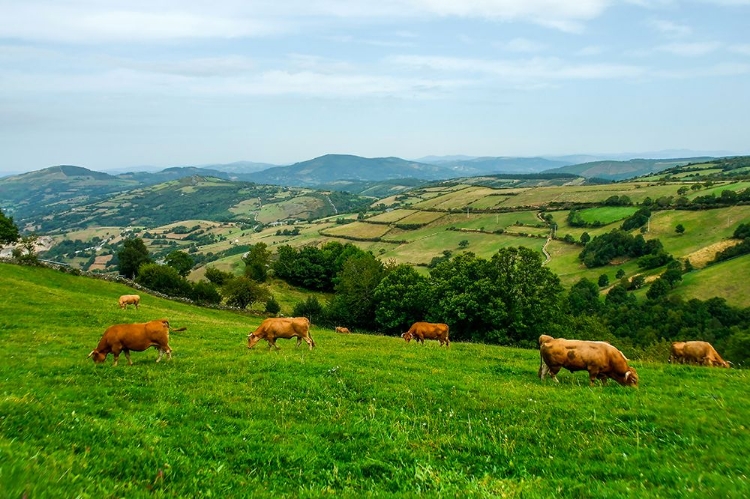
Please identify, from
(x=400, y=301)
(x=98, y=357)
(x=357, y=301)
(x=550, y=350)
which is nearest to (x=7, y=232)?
(x=357, y=301)

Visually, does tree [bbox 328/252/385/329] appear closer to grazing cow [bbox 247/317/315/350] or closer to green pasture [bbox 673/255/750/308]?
grazing cow [bbox 247/317/315/350]

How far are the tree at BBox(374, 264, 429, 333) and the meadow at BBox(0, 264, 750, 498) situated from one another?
4118cm

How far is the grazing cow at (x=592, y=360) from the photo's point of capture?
14.3m

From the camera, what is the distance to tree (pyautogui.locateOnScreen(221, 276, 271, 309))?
6806 cm

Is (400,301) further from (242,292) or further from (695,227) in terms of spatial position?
(695,227)

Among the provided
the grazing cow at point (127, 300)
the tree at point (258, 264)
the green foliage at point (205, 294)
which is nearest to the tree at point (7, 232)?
the green foliage at point (205, 294)

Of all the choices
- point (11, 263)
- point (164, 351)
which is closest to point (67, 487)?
point (164, 351)

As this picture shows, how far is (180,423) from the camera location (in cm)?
973

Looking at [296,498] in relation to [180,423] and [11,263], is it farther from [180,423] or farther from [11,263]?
[11,263]

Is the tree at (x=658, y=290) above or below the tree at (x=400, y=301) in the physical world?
below

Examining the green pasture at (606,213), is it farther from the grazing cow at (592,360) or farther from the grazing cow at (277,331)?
the grazing cow at (592,360)

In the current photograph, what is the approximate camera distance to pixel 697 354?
22016 millimetres

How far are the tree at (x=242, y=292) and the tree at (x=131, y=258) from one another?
30.6 m

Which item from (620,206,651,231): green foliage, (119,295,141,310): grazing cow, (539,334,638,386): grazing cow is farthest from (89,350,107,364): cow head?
(620,206,651,231): green foliage
